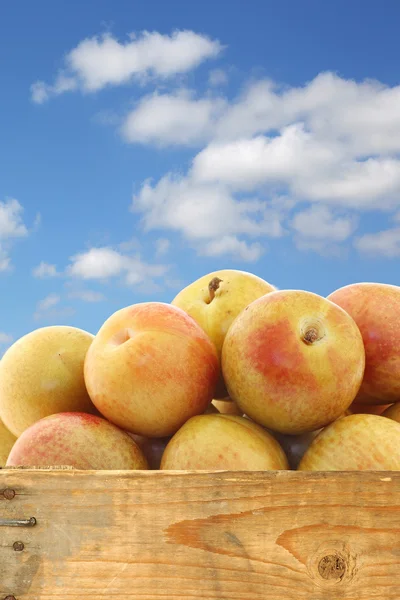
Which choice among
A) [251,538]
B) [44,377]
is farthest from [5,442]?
[251,538]

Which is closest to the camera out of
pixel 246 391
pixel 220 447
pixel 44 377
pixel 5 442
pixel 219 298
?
pixel 220 447

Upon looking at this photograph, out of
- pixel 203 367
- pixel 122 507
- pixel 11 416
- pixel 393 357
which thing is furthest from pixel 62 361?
pixel 393 357

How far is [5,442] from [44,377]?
0.51 metres

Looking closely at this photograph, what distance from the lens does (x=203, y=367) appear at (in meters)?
2.10

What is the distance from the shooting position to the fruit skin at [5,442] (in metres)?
2.69

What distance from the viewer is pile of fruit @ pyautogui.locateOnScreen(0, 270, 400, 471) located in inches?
77.3

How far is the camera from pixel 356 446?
1952 millimetres

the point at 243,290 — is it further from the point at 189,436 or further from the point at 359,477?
the point at 359,477

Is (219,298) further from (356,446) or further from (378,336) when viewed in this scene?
(356,446)

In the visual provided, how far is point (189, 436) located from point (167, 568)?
0.43 m

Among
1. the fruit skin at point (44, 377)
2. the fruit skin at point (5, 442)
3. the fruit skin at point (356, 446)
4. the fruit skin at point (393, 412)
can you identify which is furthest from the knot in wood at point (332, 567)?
the fruit skin at point (5, 442)

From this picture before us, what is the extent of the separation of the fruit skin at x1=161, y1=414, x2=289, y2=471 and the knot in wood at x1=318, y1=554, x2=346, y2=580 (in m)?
0.35

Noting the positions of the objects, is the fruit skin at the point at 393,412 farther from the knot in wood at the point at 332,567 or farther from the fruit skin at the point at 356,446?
the knot in wood at the point at 332,567

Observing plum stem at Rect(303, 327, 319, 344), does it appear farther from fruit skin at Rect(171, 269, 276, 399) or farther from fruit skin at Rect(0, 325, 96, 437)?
fruit skin at Rect(0, 325, 96, 437)
